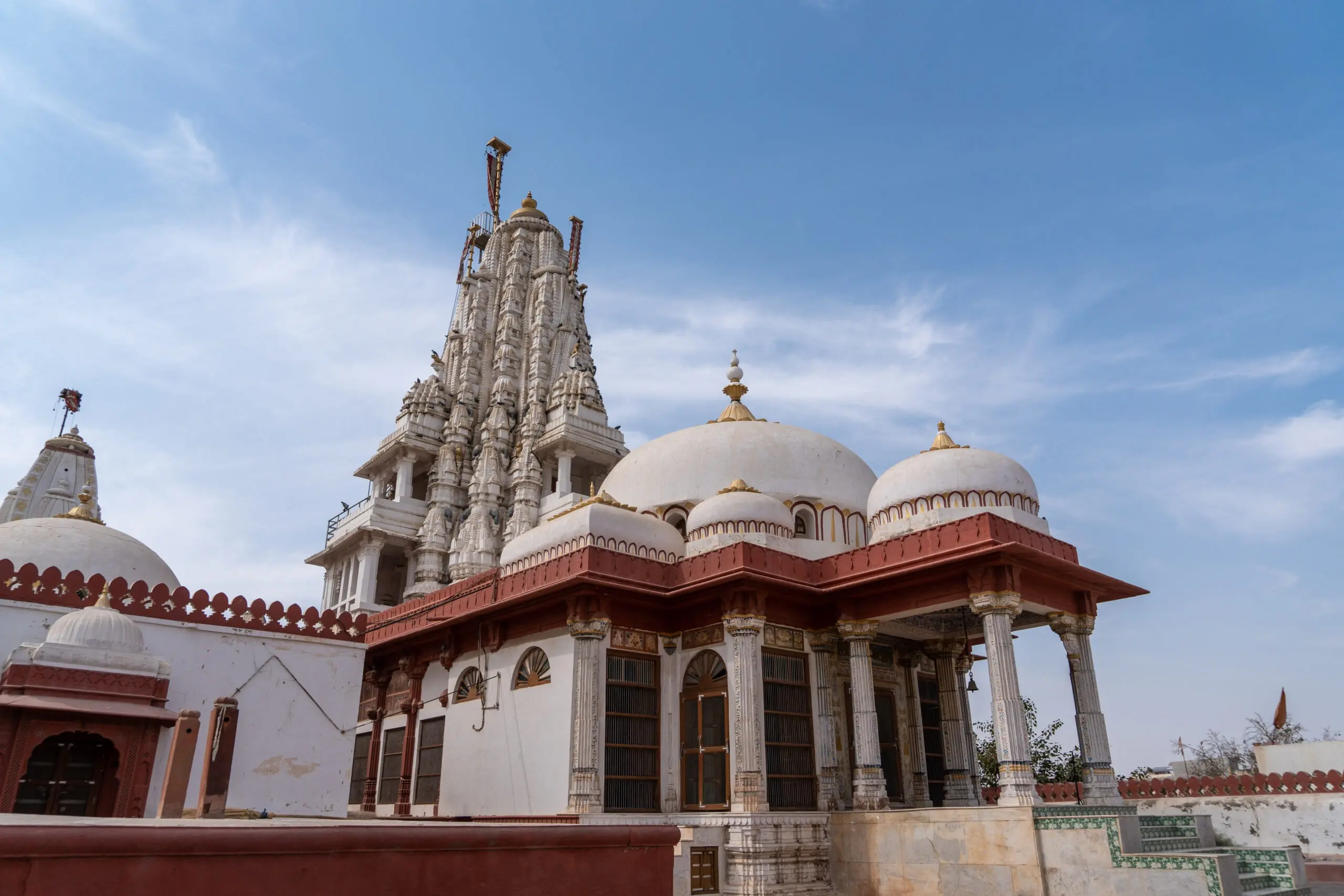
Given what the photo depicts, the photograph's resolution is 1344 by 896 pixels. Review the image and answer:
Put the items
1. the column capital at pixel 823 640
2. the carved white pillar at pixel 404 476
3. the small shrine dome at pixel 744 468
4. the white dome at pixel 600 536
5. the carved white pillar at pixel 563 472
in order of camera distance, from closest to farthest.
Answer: the column capital at pixel 823 640 → the white dome at pixel 600 536 → the small shrine dome at pixel 744 468 → the carved white pillar at pixel 563 472 → the carved white pillar at pixel 404 476

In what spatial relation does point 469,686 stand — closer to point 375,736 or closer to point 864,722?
point 375,736

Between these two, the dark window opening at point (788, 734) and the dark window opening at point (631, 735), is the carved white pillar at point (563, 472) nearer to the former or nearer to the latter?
the dark window opening at point (631, 735)

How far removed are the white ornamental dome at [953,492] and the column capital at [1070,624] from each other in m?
1.50

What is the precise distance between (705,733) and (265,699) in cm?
707

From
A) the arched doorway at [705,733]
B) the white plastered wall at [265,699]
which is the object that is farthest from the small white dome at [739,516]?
the white plastered wall at [265,699]

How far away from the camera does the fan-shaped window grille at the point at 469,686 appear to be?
17.8m

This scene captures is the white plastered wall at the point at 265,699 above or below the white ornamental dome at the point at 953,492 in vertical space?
below

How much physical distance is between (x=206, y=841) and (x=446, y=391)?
36.5 m

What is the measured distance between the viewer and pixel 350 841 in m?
5.49

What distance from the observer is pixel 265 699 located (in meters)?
14.3

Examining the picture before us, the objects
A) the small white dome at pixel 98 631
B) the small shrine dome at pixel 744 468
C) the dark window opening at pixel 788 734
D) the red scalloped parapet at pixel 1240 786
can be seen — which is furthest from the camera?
the small shrine dome at pixel 744 468

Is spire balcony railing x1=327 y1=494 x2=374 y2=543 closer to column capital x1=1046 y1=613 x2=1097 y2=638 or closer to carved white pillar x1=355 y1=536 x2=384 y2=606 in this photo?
carved white pillar x1=355 y1=536 x2=384 y2=606

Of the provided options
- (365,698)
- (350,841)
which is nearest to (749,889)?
(350,841)

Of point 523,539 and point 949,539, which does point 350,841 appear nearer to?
point 949,539
